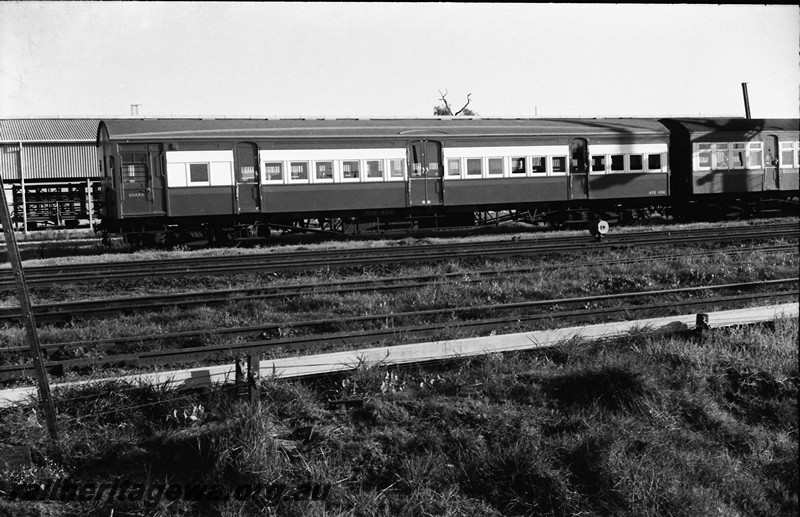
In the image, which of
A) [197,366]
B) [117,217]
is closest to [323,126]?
[117,217]

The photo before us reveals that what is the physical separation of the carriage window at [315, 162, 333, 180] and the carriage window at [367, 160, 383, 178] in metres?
1.07

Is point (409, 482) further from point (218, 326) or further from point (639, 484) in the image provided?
point (218, 326)

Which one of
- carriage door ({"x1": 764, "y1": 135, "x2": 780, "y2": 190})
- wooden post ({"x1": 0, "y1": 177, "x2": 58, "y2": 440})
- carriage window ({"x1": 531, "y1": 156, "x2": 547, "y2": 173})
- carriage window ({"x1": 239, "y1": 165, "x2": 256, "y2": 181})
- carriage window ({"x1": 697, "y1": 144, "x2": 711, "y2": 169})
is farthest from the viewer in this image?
carriage door ({"x1": 764, "y1": 135, "x2": 780, "y2": 190})

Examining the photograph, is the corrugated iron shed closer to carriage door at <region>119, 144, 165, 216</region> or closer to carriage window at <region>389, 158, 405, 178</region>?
carriage door at <region>119, 144, 165, 216</region>

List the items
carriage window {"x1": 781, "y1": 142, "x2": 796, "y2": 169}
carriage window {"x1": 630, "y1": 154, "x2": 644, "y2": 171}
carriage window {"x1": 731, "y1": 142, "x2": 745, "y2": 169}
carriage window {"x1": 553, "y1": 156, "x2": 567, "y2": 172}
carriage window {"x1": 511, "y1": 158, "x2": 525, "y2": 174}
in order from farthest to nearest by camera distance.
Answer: carriage window {"x1": 781, "y1": 142, "x2": 796, "y2": 169}, carriage window {"x1": 731, "y1": 142, "x2": 745, "y2": 169}, carriage window {"x1": 630, "y1": 154, "x2": 644, "y2": 171}, carriage window {"x1": 553, "y1": 156, "x2": 567, "y2": 172}, carriage window {"x1": 511, "y1": 158, "x2": 525, "y2": 174}

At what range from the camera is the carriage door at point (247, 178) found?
19.1 metres

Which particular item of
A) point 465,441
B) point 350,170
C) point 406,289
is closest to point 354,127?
point 350,170

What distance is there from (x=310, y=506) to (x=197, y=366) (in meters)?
2.52

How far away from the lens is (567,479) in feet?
16.6

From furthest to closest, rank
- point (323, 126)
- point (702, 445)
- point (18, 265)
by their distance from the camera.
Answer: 1. point (323, 126)
2. point (702, 445)
3. point (18, 265)

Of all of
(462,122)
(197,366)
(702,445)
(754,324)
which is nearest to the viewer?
(702,445)

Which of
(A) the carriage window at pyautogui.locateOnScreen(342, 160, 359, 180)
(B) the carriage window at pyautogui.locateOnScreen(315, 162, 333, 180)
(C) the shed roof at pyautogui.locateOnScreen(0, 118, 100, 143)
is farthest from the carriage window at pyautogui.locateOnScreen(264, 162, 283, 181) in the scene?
(C) the shed roof at pyautogui.locateOnScreen(0, 118, 100, 143)

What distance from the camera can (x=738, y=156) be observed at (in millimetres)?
24047

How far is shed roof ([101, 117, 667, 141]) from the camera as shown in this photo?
18.7m
